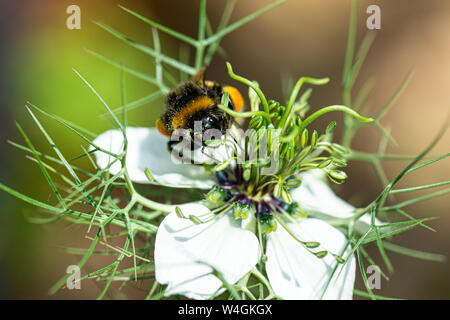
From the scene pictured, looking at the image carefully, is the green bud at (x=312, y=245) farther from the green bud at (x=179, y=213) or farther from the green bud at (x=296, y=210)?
the green bud at (x=179, y=213)

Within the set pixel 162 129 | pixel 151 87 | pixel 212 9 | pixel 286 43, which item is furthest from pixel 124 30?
pixel 162 129

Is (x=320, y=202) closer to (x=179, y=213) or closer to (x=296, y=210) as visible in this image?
(x=296, y=210)

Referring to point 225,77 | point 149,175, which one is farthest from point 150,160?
point 225,77

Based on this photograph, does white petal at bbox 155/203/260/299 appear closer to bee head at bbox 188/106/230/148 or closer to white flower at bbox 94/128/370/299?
white flower at bbox 94/128/370/299

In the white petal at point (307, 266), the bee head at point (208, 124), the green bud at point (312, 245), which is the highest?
the bee head at point (208, 124)

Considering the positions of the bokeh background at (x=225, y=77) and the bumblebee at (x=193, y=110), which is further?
the bokeh background at (x=225, y=77)

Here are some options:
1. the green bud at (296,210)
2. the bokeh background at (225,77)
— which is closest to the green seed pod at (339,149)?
the green bud at (296,210)

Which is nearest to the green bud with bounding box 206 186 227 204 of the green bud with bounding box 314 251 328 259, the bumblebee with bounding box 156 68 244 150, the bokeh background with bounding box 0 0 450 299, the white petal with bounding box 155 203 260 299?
the white petal with bounding box 155 203 260 299
